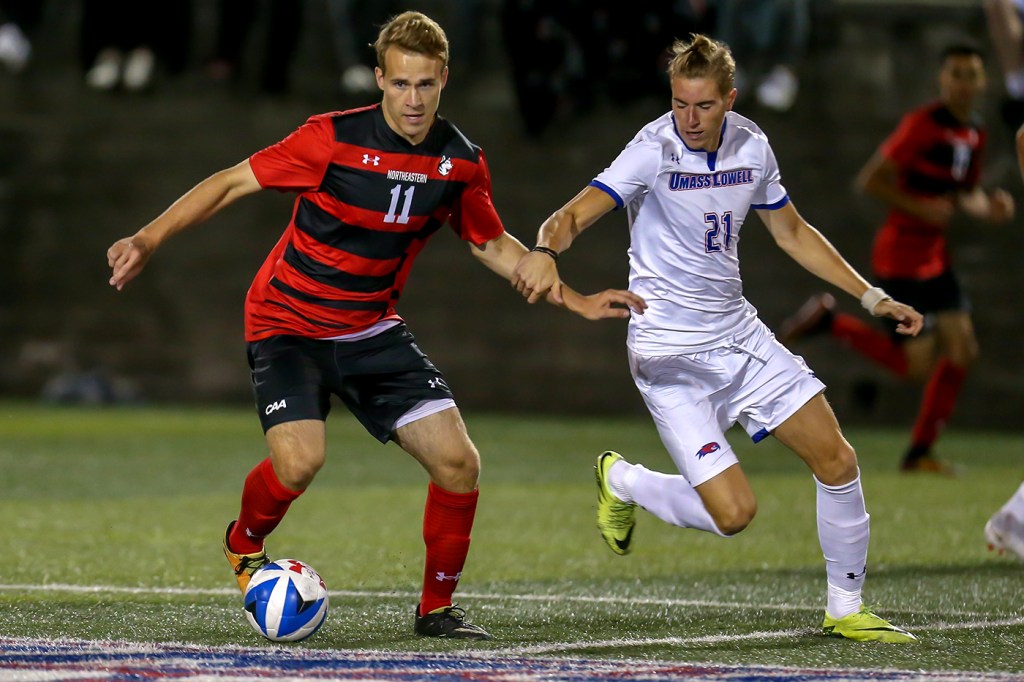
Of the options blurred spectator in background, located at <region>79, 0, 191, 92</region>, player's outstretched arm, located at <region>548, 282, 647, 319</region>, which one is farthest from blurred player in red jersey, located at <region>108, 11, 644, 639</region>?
blurred spectator in background, located at <region>79, 0, 191, 92</region>

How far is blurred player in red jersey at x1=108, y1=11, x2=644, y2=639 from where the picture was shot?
16.6 feet

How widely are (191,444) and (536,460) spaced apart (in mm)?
2614

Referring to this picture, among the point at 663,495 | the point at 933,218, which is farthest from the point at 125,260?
the point at 933,218

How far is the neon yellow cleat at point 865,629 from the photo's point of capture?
16.1 ft

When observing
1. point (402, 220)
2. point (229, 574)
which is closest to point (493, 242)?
point (402, 220)

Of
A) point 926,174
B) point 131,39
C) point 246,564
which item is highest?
point 131,39

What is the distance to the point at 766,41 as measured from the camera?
14594 mm

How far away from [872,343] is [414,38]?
270 inches

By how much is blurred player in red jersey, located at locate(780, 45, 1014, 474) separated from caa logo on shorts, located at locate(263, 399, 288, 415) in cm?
633

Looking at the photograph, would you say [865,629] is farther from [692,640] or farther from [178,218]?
[178,218]

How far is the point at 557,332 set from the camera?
15.4 m

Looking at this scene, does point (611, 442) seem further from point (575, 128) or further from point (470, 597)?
point (470, 597)

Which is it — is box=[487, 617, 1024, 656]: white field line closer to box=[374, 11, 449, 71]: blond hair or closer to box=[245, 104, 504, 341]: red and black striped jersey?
box=[245, 104, 504, 341]: red and black striped jersey

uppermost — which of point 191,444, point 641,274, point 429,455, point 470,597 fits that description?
point 641,274
